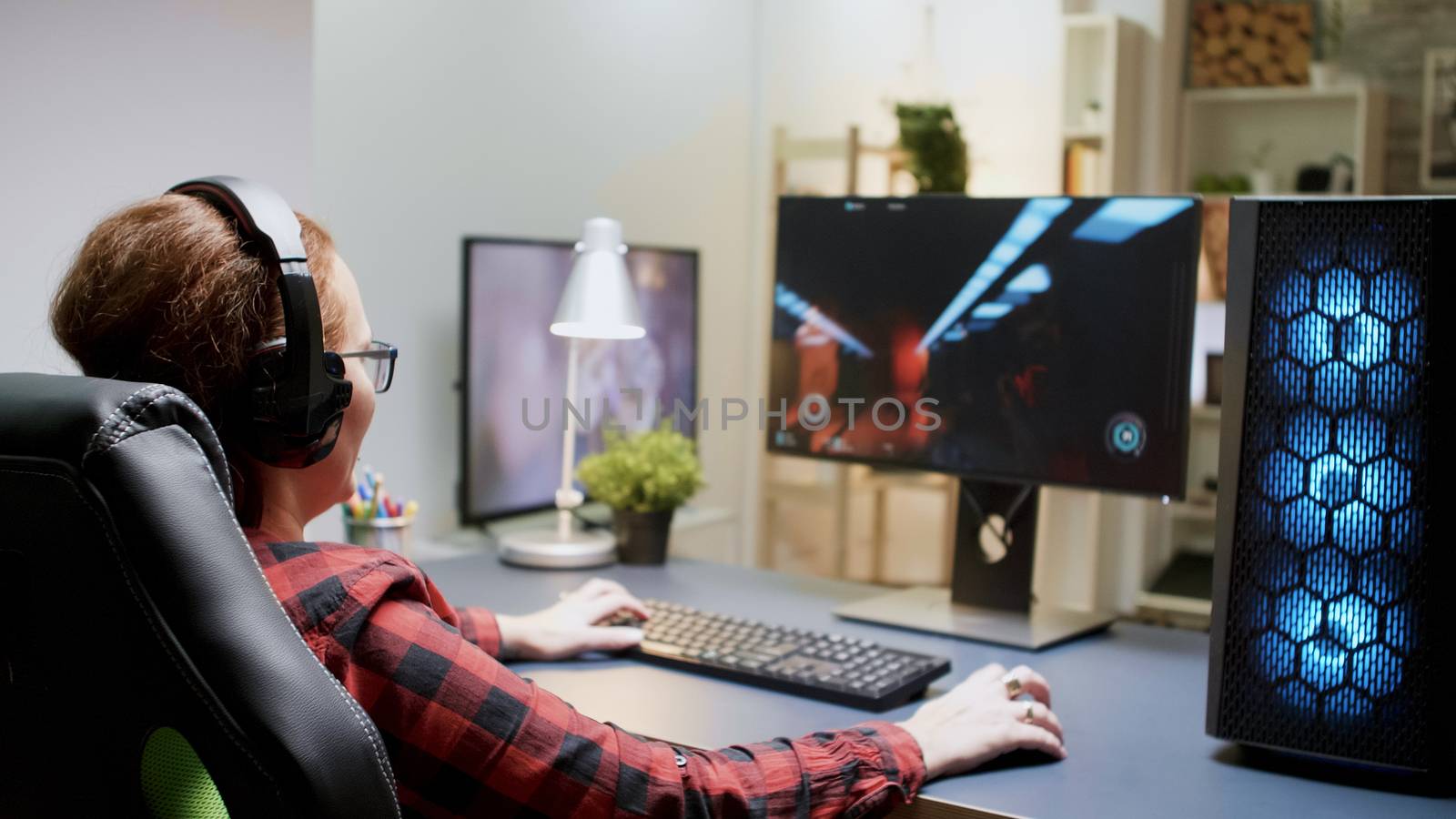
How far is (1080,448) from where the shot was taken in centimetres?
156

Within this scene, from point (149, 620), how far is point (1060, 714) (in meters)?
0.89

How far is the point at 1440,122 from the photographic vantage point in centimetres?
379

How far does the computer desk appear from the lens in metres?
1.06

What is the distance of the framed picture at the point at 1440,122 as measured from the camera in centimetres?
374

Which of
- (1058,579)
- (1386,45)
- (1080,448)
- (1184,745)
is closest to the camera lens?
(1184,745)

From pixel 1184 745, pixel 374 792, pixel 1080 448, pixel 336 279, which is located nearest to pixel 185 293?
pixel 336 279

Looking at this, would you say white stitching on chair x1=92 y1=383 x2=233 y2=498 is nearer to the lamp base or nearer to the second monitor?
the second monitor

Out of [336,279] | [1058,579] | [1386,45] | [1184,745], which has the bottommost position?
[1058,579]

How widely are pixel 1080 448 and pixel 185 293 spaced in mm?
1029

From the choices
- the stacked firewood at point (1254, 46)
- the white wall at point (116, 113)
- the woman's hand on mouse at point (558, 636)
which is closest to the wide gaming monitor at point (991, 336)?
the woman's hand on mouse at point (558, 636)

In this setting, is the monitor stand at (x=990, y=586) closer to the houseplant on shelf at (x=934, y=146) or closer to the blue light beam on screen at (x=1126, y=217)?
the blue light beam on screen at (x=1126, y=217)

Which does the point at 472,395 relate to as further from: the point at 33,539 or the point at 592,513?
the point at 33,539

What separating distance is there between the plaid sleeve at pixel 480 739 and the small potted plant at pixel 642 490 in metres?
0.89

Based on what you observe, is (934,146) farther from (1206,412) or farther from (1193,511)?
(1193,511)
